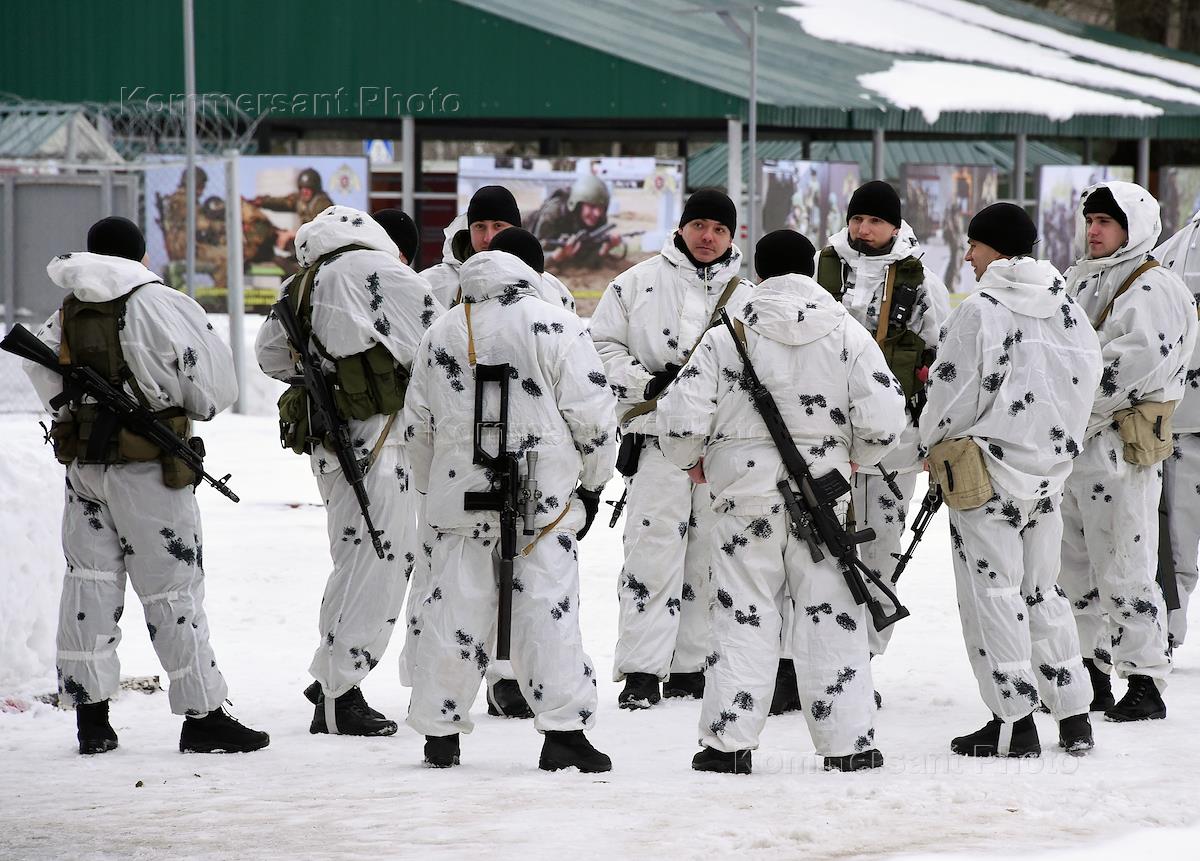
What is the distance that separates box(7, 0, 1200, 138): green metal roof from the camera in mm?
23281

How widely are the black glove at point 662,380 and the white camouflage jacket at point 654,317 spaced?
18 millimetres

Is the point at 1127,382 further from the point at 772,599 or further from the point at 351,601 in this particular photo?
the point at 351,601

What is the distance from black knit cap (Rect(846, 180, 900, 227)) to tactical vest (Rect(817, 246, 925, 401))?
19cm

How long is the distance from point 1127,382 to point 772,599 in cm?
179

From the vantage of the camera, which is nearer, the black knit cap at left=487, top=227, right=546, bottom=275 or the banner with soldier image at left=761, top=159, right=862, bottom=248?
the black knit cap at left=487, top=227, right=546, bottom=275

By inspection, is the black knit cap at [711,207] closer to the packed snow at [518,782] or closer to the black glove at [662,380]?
the black glove at [662,380]

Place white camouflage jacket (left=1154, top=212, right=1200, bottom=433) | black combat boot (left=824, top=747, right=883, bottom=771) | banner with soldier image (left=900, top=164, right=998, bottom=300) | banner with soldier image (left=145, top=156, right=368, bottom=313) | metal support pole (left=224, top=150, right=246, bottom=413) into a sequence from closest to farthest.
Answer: black combat boot (left=824, top=747, right=883, bottom=771) < white camouflage jacket (left=1154, top=212, right=1200, bottom=433) < metal support pole (left=224, top=150, right=246, bottom=413) < banner with soldier image (left=145, top=156, right=368, bottom=313) < banner with soldier image (left=900, top=164, right=998, bottom=300)

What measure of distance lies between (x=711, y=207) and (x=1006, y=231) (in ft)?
4.26

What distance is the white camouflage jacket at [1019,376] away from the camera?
5707 mm

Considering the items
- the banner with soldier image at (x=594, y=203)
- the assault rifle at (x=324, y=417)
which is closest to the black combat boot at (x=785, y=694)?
the assault rifle at (x=324, y=417)

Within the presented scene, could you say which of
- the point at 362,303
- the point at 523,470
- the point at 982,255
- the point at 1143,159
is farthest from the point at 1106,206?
the point at 1143,159

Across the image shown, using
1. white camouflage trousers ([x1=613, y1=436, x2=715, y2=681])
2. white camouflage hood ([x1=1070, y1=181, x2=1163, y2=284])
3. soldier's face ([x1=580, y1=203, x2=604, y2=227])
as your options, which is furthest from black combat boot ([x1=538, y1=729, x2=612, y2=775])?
soldier's face ([x1=580, y1=203, x2=604, y2=227])

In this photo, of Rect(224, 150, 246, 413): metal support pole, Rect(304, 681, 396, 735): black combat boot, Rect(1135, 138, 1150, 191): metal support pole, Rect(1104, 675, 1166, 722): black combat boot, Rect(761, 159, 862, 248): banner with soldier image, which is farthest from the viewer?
Rect(1135, 138, 1150, 191): metal support pole

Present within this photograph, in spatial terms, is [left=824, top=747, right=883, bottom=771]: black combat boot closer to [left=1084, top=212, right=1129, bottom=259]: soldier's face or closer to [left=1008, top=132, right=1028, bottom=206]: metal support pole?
[left=1084, top=212, right=1129, bottom=259]: soldier's face
